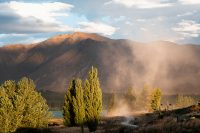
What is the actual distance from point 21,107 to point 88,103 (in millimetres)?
13573

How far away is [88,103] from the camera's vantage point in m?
66.8

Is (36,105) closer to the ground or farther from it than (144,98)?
closer to the ground

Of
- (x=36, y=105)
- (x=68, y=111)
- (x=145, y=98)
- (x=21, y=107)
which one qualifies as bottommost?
(x=68, y=111)

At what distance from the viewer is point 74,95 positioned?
71188 mm

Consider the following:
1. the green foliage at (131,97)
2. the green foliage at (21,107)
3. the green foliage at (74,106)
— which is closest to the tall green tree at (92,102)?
the green foliage at (74,106)

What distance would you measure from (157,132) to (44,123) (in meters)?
21.8

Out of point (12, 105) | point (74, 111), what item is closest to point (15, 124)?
point (12, 105)

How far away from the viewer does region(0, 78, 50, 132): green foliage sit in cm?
5538

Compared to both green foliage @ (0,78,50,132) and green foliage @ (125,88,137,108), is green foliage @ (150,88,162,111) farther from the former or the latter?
green foliage @ (0,78,50,132)

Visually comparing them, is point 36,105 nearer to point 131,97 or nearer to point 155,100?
point 155,100

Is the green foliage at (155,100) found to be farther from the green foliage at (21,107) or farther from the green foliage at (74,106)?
the green foliage at (21,107)

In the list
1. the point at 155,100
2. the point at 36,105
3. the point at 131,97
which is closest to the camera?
the point at 36,105

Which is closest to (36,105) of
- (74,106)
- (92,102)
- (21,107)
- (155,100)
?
(21,107)

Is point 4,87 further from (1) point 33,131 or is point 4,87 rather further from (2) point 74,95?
(2) point 74,95
